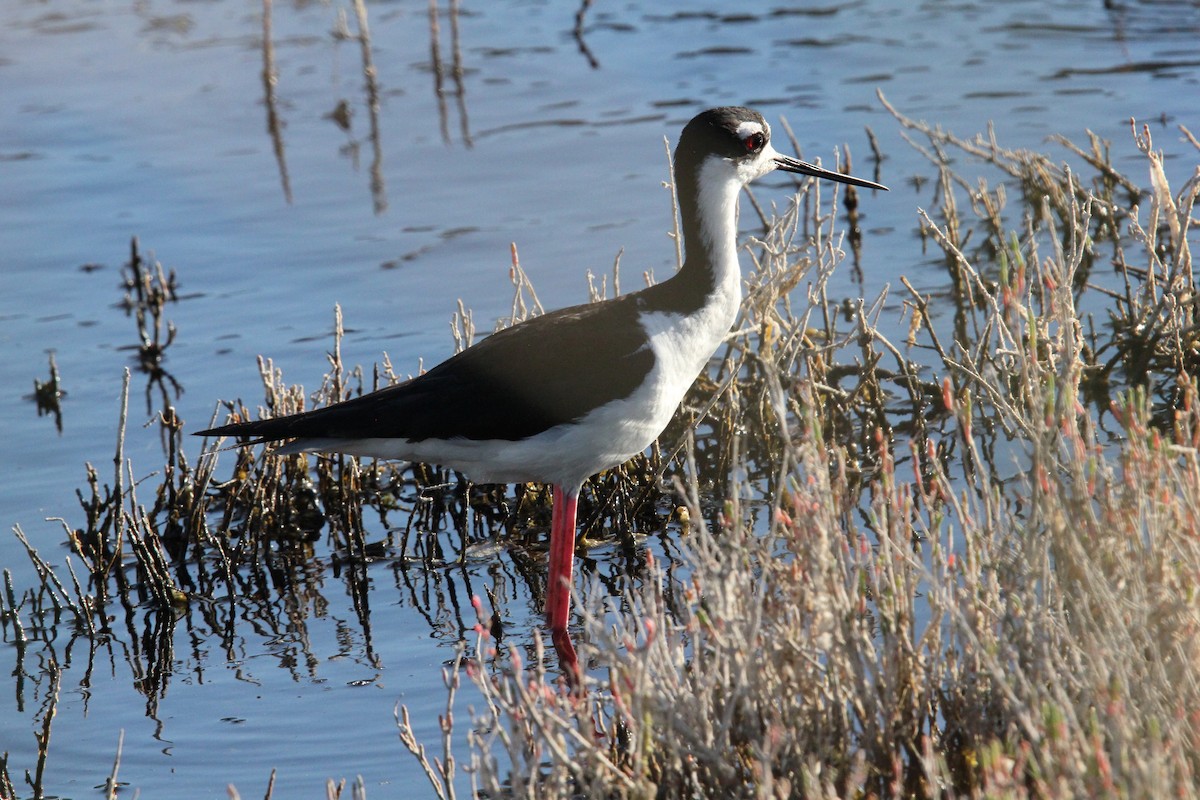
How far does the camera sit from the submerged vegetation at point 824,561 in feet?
10.4

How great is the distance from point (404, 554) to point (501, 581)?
0.38 meters

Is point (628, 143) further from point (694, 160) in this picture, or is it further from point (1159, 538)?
point (1159, 538)

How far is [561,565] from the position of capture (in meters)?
5.19

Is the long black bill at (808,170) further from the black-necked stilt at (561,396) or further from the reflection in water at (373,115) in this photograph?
the reflection in water at (373,115)

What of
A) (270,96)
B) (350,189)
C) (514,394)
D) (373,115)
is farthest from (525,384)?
(270,96)

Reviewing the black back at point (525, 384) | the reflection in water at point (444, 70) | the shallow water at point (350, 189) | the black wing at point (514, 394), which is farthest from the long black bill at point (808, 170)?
the reflection in water at point (444, 70)

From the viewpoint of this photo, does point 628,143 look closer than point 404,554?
No

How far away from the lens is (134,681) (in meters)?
5.00

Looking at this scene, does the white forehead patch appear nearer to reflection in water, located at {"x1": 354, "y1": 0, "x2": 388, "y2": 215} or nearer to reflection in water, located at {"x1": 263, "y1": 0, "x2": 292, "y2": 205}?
reflection in water, located at {"x1": 354, "y1": 0, "x2": 388, "y2": 215}

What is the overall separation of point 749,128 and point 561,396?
1.10 m

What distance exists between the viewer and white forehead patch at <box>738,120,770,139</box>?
521 cm

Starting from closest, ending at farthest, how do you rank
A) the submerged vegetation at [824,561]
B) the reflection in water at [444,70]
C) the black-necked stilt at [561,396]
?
the submerged vegetation at [824,561]
the black-necked stilt at [561,396]
the reflection in water at [444,70]

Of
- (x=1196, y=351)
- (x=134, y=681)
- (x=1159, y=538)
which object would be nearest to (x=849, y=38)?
(x=1196, y=351)

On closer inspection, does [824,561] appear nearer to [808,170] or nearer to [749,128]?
[749,128]
